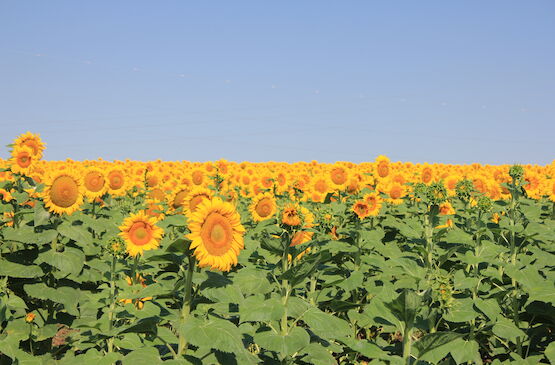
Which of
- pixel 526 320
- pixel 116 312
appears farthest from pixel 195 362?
pixel 526 320

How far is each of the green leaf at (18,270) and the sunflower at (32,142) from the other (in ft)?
7.42

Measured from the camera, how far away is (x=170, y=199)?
278 inches

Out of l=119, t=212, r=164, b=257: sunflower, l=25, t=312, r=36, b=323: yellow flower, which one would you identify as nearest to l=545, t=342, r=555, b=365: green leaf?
A: l=119, t=212, r=164, b=257: sunflower

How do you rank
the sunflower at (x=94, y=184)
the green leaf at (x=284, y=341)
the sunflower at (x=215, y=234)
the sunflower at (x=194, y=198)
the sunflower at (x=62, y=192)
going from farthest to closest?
the sunflower at (x=94, y=184), the sunflower at (x=62, y=192), the sunflower at (x=194, y=198), the green leaf at (x=284, y=341), the sunflower at (x=215, y=234)

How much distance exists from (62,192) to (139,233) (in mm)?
1186

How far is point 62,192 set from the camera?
20.8 feet

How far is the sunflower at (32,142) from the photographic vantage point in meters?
7.63

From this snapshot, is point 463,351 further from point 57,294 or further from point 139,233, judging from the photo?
point 57,294

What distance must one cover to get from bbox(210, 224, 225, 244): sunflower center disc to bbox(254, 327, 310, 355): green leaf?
85 cm

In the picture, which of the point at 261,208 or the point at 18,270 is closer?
the point at 18,270

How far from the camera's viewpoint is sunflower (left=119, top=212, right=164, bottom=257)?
611 centimetres

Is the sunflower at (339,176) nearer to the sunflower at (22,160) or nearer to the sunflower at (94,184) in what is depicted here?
the sunflower at (94,184)

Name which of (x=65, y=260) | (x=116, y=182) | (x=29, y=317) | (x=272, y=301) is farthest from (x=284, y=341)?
(x=116, y=182)

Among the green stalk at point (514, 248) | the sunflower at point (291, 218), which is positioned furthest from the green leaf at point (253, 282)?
the green stalk at point (514, 248)
